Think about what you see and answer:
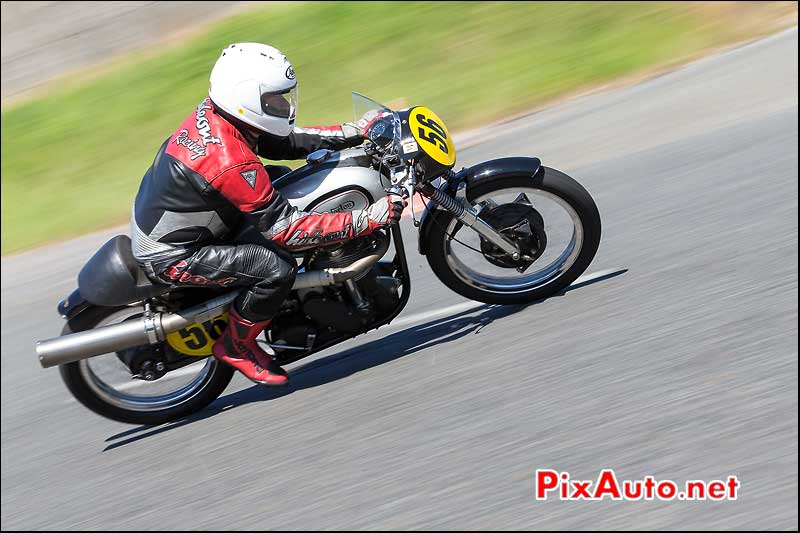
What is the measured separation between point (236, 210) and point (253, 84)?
66cm

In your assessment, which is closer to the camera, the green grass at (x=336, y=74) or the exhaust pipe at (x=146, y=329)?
the exhaust pipe at (x=146, y=329)

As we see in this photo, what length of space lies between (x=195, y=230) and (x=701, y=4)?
22.9ft

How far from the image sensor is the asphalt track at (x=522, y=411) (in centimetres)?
365

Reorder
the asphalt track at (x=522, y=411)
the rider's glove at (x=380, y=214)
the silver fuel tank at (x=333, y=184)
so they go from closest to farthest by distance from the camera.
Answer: the asphalt track at (x=522, y=411) < the rider's glove at (x=380, y=214) < the silver fuel tank at (x=333, y=184)

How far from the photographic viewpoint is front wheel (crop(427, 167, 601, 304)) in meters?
4.81

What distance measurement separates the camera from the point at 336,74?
1060 cm

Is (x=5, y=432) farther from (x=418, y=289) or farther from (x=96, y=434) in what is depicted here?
(x=418, y=289)

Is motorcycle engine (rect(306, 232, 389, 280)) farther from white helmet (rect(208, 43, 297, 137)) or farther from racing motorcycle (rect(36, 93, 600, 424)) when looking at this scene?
white helmet (rect(208, 43, 297, 137))

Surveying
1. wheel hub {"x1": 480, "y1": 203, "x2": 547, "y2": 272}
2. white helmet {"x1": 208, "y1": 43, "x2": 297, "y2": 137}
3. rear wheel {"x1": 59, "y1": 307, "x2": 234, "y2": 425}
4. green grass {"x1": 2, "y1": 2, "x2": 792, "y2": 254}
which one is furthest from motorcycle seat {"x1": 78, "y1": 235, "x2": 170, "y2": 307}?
green grass {"x1": 2, "y1": 2, "x2": 792, "y2": 254}

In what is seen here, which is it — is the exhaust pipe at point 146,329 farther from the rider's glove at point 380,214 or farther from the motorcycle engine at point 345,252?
the rider's glove at point 380,214

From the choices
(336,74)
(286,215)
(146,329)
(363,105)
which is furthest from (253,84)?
(336,74)

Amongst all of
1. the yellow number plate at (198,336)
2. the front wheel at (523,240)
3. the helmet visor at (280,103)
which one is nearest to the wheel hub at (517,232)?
the front wheel at (523,240)

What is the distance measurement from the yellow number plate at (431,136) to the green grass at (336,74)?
13.5ft

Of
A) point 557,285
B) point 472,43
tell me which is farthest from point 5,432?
point 472,43
